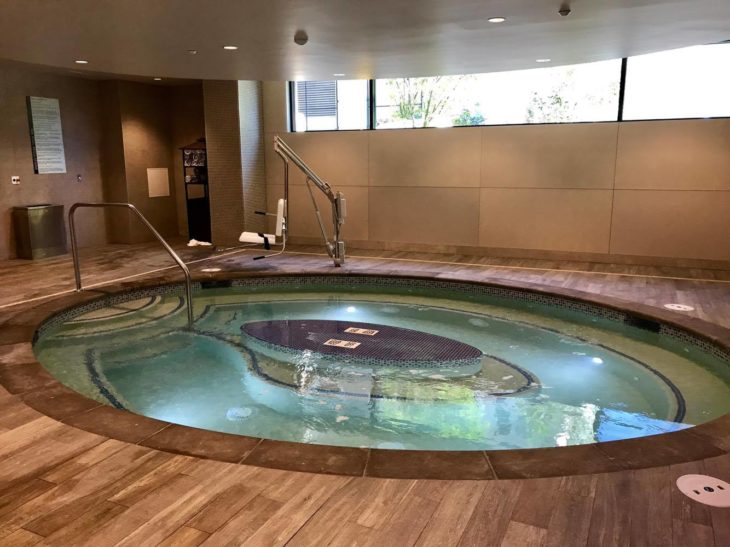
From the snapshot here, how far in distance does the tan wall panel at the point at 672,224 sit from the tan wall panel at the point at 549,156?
1.42ft

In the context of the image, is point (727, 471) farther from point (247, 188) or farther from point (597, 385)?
point (247, 188)

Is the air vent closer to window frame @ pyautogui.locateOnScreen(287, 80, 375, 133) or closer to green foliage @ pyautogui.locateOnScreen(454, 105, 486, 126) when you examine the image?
green foliage @ pyautogui.locateOnScreen(454, 105, 486, 126)

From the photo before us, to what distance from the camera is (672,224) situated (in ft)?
21.9

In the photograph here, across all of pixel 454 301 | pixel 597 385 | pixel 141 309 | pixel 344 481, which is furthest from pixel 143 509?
pixel 454 301

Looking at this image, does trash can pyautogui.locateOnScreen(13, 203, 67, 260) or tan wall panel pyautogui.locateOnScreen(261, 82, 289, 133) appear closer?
trash can pyautogui.locateOnScreen(13, 203, 67, 260)

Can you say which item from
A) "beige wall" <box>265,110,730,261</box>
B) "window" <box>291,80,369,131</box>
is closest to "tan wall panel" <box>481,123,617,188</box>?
"beige wall" <box>265,110,730,261</box>

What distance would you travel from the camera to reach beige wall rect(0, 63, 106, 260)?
7450 mm

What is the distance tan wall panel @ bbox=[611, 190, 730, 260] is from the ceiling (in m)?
2.03

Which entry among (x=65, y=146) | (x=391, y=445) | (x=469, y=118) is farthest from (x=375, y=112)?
(x=391, y=445)

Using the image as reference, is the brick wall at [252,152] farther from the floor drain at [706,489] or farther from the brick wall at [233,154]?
the floor drain at [706,489]

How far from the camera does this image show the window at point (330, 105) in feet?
26.9

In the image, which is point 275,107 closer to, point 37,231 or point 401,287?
point 37,231

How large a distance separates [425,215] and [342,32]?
3913 mm

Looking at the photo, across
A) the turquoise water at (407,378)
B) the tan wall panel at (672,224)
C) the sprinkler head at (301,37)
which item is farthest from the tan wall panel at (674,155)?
the sprinkler head at (301,37)
